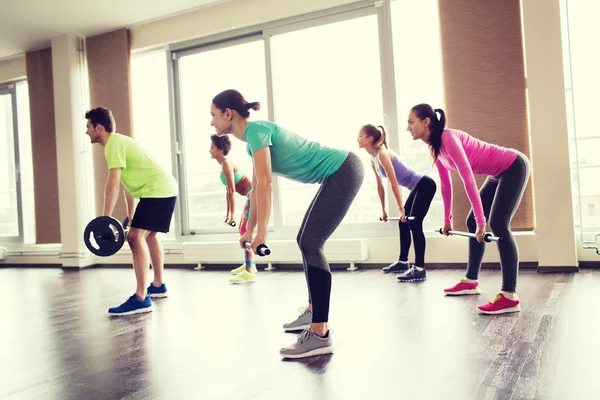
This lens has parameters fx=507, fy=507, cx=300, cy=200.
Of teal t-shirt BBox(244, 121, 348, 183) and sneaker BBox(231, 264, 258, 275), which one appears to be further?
sneaker BBox(231, 264, 258, 275)

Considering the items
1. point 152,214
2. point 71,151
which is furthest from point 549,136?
point 71,151

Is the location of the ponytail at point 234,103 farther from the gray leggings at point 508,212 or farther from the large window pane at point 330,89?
the large window pane at point 330,89

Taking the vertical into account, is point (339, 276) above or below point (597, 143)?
below

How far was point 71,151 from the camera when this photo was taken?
6.21m

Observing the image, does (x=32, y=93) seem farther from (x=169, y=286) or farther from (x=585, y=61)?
(x=585, y=61)

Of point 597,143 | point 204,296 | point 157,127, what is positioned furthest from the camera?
point 157,127

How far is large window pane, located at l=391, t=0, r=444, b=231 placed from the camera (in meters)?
4.67

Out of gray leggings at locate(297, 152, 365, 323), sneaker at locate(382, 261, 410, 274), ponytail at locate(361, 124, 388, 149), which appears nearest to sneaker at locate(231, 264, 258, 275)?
sneaker at locate(382, 261, 410, 274)

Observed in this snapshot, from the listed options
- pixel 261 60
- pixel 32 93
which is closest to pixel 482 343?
pixel 261 60

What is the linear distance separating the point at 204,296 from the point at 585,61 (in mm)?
3539

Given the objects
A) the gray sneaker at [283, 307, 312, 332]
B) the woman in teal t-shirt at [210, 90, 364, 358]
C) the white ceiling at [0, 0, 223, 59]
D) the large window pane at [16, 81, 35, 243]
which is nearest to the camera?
the woman in teal t-shirt at [210, 90, 364, 358]

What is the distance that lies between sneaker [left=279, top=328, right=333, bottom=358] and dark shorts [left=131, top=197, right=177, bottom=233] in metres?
1.48

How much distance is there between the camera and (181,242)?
5.87 m

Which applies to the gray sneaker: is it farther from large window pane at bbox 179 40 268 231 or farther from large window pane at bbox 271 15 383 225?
large window pane at bbox 179 40 268 231
